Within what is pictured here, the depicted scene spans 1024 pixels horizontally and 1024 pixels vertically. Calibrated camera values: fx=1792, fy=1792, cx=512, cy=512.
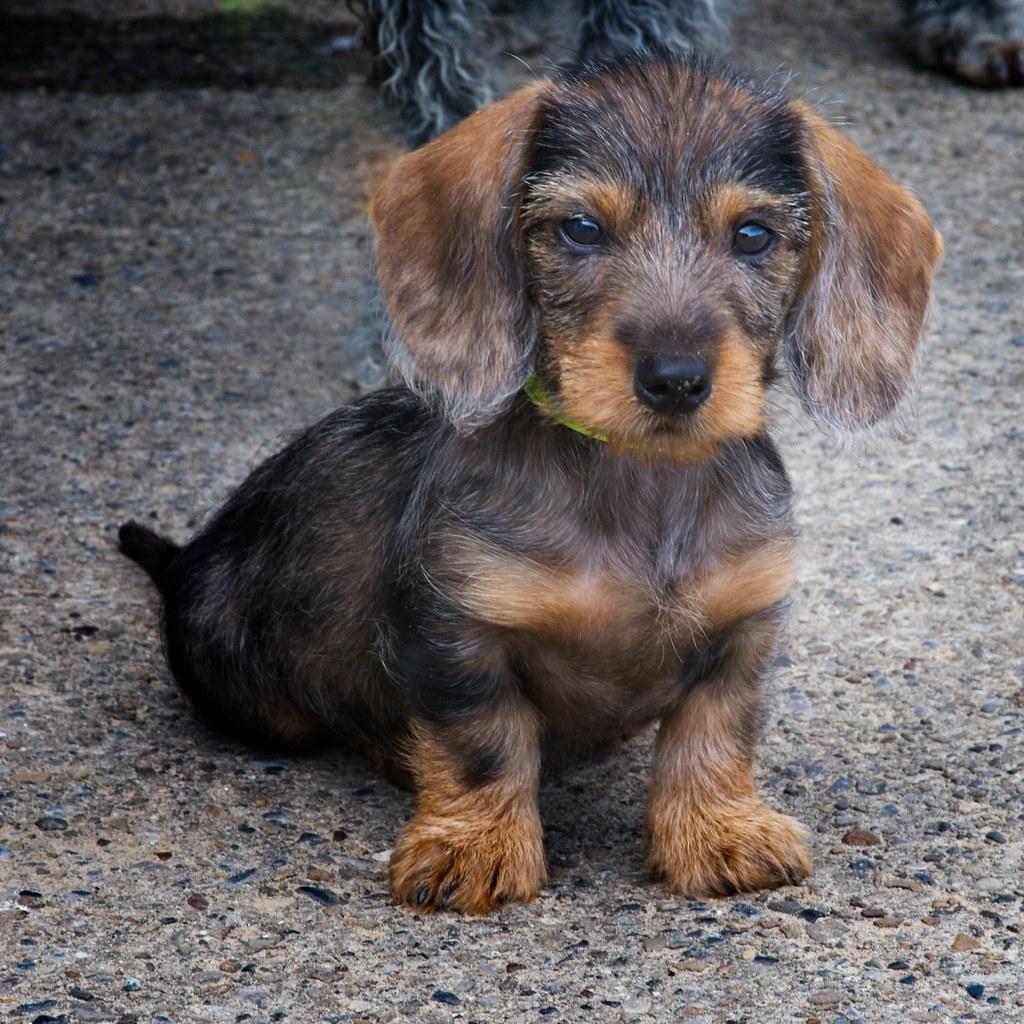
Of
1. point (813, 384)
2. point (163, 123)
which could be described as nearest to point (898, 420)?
point (813, 384)

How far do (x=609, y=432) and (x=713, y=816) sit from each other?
2.86 feet

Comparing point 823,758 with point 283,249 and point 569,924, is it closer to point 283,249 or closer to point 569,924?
point 569,924

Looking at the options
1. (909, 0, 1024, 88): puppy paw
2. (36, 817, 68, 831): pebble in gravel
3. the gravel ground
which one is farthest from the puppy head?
(909, 0, 1024, 88): puppy paw

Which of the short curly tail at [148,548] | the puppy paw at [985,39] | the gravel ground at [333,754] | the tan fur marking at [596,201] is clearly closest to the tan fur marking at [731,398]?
the tan fur marking at [596,201]

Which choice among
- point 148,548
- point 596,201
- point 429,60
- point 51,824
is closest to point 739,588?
point 596,201

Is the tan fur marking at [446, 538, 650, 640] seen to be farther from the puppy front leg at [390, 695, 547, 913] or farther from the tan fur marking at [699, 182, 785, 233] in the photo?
the tan fur marking at [699, 182, 785, 233]

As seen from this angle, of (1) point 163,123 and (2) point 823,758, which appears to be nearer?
(2) point 823,758

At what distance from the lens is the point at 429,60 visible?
5.66m

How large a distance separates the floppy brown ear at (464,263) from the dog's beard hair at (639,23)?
254cm

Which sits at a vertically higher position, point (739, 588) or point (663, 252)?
point (663, 252)

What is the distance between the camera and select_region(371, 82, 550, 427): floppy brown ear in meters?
3.30

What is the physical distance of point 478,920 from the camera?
336 cm

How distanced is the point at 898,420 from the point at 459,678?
1.02 metres

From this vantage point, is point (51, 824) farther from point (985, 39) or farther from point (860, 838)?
point (985, 39)
